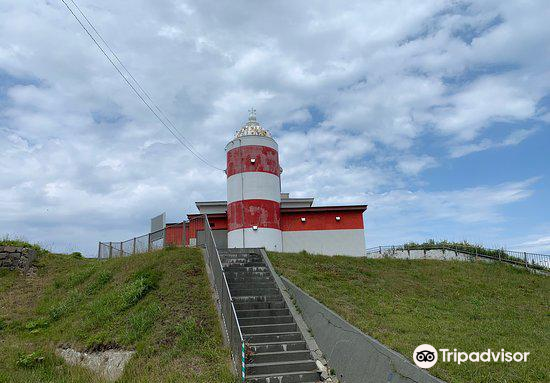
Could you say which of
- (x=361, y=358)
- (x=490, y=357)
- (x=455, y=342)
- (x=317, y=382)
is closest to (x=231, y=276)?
(x=317, y=382)

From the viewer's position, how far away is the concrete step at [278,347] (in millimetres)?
9516

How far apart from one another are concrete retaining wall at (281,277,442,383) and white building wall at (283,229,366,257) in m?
10.6

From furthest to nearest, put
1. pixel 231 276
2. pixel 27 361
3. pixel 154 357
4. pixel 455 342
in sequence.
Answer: pixel 231 276 → pixel 27 361 → pixel 154 357 → pixel 455 342

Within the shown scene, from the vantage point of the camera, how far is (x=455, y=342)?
25.7 feet

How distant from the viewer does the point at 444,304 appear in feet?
41.9

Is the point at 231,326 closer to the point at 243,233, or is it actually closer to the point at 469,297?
the point at 469,297

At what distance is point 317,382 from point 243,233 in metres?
12.5

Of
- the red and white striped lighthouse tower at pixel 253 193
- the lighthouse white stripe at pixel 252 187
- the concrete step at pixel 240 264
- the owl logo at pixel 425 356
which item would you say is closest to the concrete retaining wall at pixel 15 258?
the red and white striped lighthouse tower at pixel 253 193

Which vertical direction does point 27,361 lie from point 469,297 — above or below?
below

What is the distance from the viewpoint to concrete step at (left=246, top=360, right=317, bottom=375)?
28.8ft

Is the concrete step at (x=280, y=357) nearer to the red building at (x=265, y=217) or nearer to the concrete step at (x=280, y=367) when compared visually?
the concrete step at (x=280, y=367)

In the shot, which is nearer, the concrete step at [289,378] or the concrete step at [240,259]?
the concrete step at [289,378]

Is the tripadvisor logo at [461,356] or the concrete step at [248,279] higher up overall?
the concrete step at [248,279]

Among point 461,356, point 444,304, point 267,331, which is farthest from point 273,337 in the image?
point 444,304
